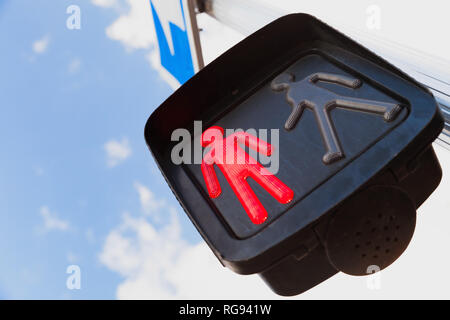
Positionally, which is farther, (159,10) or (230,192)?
(159,10)

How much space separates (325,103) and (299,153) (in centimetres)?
10

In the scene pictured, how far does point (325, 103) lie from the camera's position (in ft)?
2.40

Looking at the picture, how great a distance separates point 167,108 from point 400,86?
17.8 inches

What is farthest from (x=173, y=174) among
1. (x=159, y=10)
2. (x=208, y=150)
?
(x=159, y=10)

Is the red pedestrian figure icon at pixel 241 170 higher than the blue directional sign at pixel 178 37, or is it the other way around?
the red pedestrian figure icon at pixel 241 170

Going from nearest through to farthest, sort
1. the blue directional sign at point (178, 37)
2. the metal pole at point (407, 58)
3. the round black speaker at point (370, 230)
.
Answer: the round black speaker at point (370, 230) < the metal pole at point (407, 58) < the blue directional sign at point (178, 37)

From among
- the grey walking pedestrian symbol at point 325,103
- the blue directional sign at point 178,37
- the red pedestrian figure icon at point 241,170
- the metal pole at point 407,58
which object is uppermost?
the grey walking pedestrian symbol at point 325,103

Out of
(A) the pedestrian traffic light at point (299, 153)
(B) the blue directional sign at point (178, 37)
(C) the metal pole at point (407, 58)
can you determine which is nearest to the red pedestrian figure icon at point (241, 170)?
(A) the pedestrian traffic light at point (299, 153)

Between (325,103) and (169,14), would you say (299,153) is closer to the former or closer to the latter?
(325,103)

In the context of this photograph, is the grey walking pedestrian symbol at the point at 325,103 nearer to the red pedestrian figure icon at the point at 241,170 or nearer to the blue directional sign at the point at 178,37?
the red pedestrian figure icon at the point at 241,170

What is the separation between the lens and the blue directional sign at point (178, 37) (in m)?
1.52

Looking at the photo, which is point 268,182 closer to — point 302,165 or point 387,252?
point 302,165

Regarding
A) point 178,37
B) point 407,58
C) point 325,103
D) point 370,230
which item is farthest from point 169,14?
point 370,230

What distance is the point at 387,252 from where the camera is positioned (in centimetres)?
63
